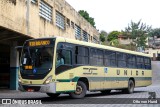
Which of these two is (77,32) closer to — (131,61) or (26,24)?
(26,24)

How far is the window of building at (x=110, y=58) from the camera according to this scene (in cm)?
1873

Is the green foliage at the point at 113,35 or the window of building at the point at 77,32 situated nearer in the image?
the window of building at the point at 77,32

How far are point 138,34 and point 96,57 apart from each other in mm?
64587

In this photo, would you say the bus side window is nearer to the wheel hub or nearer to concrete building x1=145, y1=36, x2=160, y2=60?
the wheel hub

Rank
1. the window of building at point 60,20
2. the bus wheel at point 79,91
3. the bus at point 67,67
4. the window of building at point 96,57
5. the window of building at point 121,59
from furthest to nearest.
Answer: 1. the window of building at point 60,20
2. the window of building at point 121,59
3. the window of building at point 96,57
4. the bus wheel at point 79,91
5. the bus at point 67,67

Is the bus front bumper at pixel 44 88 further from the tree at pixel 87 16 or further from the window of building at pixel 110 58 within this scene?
the tree at pixel 87 16

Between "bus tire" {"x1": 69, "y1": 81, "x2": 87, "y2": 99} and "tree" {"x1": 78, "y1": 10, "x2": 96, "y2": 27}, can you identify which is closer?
"bus tire" {"x1": 69, "y1": 81, "x2": 87, "y2": 99}

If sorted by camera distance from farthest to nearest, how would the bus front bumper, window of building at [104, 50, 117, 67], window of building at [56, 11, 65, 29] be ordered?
window of building at [56, 11, 65, 29] → window of building at [104, 50, 117, 67] → the bus front bumper

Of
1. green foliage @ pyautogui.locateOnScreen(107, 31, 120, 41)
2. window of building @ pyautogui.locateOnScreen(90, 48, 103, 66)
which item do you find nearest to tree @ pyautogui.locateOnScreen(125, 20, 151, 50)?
green foliage @ pyautogui.locateOnScreen(107, 31, 120, 41)

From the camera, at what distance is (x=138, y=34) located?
80812 mm

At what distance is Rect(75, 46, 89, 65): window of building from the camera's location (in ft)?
52.8

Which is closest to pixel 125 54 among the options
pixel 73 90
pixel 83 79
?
pixel 83 79

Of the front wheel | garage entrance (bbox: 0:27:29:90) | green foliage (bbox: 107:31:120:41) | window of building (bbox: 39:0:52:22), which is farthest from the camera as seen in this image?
green foliage (bbox: 107:31:120:41)

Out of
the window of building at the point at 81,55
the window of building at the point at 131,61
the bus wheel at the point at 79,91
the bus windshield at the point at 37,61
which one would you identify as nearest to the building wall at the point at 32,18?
the bus windshield at the point at 37,61
